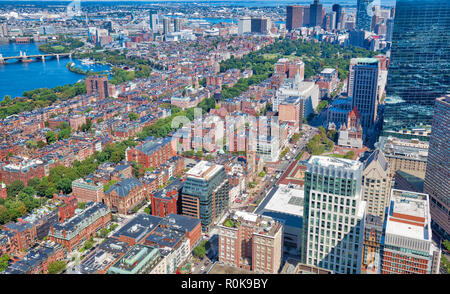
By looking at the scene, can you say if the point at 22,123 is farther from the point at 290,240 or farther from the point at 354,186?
the point at 354,186

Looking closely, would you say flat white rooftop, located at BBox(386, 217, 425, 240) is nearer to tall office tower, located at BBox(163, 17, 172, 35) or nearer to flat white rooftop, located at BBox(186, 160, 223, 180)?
flat white rooftop, located at BBox(186, 160, 223, 180)

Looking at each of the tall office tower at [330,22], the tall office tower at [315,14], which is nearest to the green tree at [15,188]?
the tall office tower at [330,22]

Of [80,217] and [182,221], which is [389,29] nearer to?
[182,221]

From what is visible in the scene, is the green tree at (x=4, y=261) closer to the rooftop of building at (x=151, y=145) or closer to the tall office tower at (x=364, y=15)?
the rooftop of building at (x=151, y=145)

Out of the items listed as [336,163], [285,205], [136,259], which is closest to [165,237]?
[136,259]

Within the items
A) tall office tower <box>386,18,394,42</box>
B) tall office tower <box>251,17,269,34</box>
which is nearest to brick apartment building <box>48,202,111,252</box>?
tall office tower <box>386,18,394,42</box>

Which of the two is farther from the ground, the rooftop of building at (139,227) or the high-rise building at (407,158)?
the high-rise building at (407,158)
